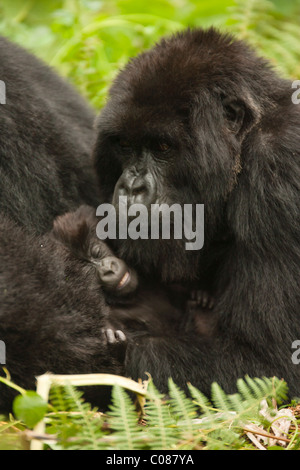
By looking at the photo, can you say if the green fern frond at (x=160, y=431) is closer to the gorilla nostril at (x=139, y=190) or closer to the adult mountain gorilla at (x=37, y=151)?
the gorilla nostril at (x=139, y=190)

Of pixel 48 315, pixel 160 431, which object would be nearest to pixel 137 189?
pixel 48 315

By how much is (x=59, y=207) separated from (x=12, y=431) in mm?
1689

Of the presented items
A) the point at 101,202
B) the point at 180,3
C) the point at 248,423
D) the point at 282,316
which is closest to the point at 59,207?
the point at 101,202

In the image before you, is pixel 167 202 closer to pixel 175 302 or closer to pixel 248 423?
pixel 175 302

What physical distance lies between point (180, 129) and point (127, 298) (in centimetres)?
104

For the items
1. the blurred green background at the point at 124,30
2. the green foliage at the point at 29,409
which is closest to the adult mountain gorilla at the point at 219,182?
the green foliage at the point at 29,409

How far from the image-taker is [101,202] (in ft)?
13.7

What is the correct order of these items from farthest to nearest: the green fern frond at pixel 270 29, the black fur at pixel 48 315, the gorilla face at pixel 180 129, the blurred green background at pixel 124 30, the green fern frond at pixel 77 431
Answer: the green fern frond at pixel 270 29, the blurred green background at pixel 124 30, the gorilla face at pixel 180 129, the black fur at pixel 48 315, the green fern frond at pixel 77 431

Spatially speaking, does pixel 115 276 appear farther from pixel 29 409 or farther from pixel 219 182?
pixel 29 409

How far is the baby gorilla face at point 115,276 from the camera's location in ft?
12.3

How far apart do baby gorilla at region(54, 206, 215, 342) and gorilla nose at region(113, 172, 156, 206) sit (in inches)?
12.1

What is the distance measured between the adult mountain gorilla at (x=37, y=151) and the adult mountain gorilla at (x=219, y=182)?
330 mm

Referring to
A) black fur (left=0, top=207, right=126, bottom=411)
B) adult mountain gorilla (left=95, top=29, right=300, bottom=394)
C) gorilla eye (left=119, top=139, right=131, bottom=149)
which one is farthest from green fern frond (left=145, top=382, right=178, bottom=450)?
gorilla eye (left=119, top=139, right=131, bottom=149)

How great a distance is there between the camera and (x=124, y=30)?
6254 millimetres
